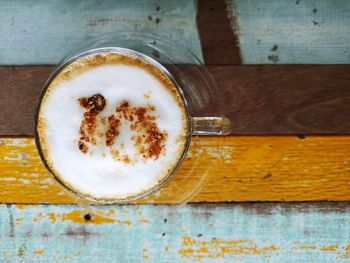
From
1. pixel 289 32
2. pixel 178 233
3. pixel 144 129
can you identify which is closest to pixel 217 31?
pixel 289 32

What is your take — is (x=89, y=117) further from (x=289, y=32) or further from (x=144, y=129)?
(x=289, y=32)

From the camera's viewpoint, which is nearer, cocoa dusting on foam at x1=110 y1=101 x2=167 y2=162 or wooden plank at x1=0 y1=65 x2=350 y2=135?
→ cocoa dusting on foam at x1=110 y1=101 x2=167 y2=162

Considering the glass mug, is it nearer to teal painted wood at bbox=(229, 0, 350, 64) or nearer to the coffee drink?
the coffee drink

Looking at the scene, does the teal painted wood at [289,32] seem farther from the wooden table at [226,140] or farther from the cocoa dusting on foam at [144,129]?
the cocoa dusting on foam at [144,129]

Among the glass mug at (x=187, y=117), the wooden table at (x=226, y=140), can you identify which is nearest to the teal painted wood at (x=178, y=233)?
the wooden table at (x=226, y=140)

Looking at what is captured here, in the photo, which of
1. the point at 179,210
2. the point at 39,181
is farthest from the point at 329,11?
the point at 39,181

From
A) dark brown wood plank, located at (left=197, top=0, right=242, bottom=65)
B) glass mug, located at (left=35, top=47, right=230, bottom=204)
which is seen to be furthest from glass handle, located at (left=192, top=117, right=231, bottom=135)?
dark brown wood plank, located at (left=197, top=0, right=242, bottom=65)

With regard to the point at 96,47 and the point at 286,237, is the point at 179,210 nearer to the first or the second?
the point at 286,237
